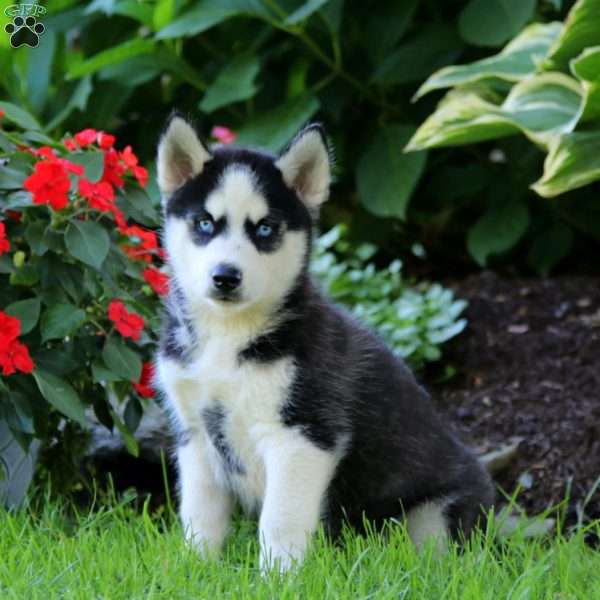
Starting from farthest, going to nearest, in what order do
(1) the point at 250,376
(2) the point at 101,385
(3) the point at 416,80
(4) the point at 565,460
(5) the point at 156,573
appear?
(3) the point at 416,80 → (4) the point at 565,460 → (2) the point at 101,385 → (1) the point at 250,376 → (5) the point at 156,573

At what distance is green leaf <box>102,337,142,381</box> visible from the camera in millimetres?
4219

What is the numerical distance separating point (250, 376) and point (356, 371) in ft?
1.42

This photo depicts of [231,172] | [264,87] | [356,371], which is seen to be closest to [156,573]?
[356,371]

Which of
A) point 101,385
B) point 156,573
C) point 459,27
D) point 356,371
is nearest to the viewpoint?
point 156,573

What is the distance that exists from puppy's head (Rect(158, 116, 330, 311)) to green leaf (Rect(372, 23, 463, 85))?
2510mm

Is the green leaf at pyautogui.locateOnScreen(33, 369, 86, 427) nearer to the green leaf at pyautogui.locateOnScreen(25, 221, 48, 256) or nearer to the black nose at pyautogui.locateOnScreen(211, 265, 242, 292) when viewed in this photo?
the green leaf at pyautogui.locateOnScreen(25, 221, 48, 256)

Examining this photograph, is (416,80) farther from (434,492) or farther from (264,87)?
(434,492)

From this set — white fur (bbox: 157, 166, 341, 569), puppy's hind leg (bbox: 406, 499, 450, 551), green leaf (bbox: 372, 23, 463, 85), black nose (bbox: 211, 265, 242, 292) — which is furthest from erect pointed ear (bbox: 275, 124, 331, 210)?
green leaf (bbox: 372, 23, 463, 85)

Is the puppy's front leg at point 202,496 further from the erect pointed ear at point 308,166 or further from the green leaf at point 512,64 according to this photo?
the green leaf at point 512,64

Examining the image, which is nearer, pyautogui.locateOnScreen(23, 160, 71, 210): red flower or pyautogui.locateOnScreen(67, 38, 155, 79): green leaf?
pyautogui.locateOnScreen(23, 160, 71, 210): red flower

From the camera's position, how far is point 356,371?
4031 millimetres

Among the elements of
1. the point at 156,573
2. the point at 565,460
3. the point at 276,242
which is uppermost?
the point at 276,242

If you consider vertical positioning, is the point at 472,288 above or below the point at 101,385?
below

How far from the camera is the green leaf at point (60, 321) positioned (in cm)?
410
